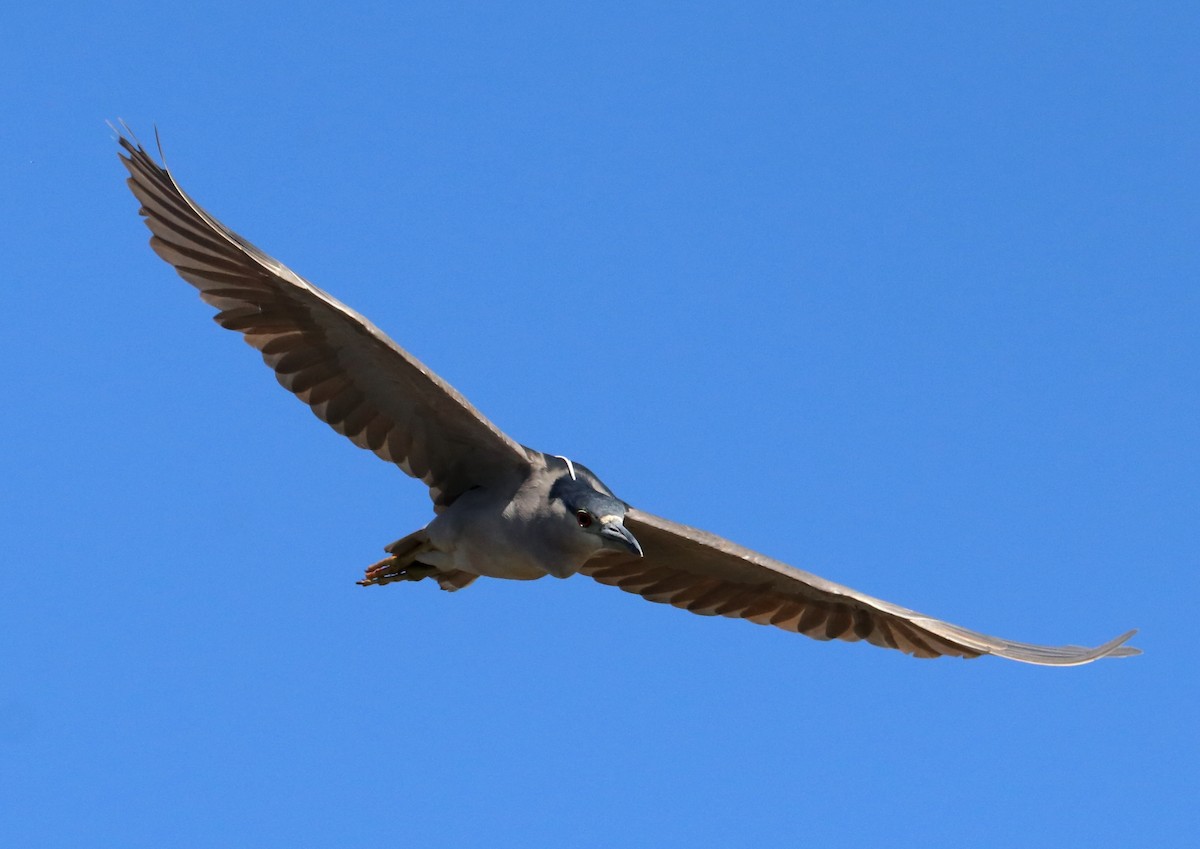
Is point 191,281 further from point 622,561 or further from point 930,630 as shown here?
point 930,630

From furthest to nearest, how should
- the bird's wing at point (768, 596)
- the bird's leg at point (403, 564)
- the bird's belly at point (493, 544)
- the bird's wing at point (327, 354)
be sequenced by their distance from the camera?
1. the bird's wing at point (768, 596)
2. the bird's leg at point (403, 564)
3. the bird's belly at point (493, 544)
4. the bird's wing at point (327, 354)

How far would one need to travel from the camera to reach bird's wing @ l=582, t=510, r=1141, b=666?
12430mm

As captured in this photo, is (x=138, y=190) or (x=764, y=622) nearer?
(x=138, y=190)

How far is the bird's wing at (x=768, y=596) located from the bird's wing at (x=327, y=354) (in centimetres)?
145

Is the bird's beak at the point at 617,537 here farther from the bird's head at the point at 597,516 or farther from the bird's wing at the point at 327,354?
the bird's wing at the point at 327,354

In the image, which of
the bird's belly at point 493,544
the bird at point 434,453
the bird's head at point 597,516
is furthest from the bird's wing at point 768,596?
the bird's head at point 597,516

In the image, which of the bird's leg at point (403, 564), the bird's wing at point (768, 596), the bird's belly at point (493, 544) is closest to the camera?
the bird's belly at point (493, 544)

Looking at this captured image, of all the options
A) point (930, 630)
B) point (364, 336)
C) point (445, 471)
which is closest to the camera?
point (364, 336)

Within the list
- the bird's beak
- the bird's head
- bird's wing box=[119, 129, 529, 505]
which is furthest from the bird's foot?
the bird's beak

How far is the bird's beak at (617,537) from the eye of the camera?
10656 mm

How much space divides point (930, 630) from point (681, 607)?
188 centimetres

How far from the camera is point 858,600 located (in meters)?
12.7

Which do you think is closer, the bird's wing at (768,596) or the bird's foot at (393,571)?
the bird's foot at (393,571)

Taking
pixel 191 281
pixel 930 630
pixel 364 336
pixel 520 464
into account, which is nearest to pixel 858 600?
pixel 930 630
